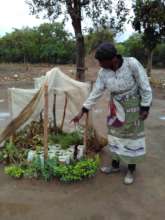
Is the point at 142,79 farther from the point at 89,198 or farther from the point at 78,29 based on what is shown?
the point at 78,29

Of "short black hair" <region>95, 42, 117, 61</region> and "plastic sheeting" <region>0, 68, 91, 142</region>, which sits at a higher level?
"short black hair" <region>95, 42, 117, 61</region>

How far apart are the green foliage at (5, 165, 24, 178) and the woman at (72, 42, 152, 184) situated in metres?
0.98

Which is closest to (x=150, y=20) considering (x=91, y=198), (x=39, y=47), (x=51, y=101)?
(x=51, y=101)

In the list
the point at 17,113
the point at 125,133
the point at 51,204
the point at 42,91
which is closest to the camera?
the point at 51,204

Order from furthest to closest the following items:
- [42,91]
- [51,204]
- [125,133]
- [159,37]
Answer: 1. [159,37]
2. [42,91]
3. [125,133]
4. [51,204]

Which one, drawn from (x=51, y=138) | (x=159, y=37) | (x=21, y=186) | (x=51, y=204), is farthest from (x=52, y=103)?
(x=159, y=37)

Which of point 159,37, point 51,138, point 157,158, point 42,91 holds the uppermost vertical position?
point 159,37

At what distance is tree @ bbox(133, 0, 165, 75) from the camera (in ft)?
32.5

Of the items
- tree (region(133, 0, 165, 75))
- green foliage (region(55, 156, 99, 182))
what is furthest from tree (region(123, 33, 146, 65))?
green foliage (region(55, 156, 99, 182))

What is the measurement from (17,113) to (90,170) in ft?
4.04

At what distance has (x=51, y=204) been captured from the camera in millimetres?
2979

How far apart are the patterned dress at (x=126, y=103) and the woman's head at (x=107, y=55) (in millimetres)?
100

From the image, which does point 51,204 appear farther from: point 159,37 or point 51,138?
point 159,37

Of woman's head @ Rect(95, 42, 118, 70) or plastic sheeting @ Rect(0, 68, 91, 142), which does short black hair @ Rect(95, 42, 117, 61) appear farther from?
plastic sheeting @ Rect(0, 68, 91, 142)
